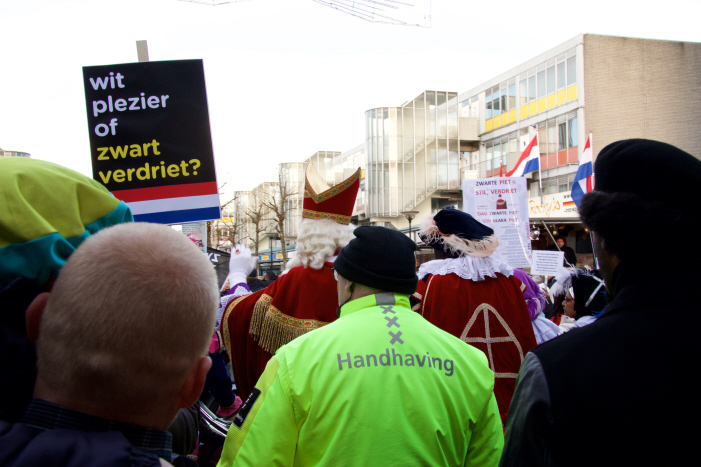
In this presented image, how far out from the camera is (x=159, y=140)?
3.42m

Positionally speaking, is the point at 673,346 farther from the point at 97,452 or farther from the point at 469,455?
the point at 97,452

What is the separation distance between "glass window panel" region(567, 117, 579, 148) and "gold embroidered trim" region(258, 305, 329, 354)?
24.1m

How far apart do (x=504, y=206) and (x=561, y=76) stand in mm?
19673

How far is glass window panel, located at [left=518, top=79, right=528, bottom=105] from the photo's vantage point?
2739 cm

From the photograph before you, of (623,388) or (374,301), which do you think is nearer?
(623,388)

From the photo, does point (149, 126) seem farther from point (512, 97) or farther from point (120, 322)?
point (512, 97)

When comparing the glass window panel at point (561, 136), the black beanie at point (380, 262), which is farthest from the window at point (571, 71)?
the black beanie at point (380, 262)

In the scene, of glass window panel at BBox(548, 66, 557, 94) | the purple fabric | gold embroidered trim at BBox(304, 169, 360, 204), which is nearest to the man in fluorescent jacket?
gold embroidered trim at BBox(304, 169, 360, 204)

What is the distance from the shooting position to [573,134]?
24.8 metres

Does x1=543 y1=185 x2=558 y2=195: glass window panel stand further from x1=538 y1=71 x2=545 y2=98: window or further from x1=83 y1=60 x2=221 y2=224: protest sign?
x1=83 y1=60 x2=221 y2=224: protest sign

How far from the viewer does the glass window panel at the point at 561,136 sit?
82.7ft

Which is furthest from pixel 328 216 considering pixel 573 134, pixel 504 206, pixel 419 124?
pixel 419 124

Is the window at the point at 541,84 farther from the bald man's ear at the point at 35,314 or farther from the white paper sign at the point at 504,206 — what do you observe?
the bald man's ear at the point at 35,314

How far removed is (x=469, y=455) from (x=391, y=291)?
680 mm
